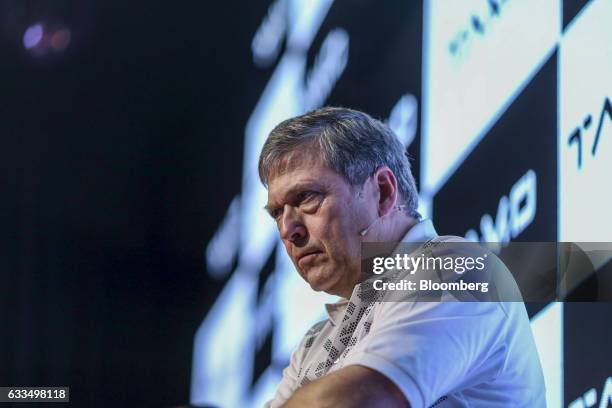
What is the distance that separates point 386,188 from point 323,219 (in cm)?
14

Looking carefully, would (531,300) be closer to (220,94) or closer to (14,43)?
(220,94)

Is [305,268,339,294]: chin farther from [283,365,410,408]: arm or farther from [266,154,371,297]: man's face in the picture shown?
[283,365,410,408]: arm

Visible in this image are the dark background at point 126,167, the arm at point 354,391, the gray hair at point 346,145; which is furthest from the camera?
the dark background at point 126,167

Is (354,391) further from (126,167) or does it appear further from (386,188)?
(126,167)

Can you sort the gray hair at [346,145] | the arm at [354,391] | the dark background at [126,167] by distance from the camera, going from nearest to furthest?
the arm at [354,391] < the gray hair at [346,145] < the dark background at [126,167]

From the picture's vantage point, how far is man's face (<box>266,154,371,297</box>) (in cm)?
140

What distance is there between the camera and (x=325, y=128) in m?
1.42

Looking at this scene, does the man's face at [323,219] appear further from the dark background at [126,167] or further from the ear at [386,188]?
the dark background at [126,167]

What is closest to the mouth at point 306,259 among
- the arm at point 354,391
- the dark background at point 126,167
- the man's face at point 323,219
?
the man's face at point 323,219

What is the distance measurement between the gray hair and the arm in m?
0.51

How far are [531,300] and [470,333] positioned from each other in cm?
98

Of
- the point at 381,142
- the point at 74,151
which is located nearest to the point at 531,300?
the point at 381,142

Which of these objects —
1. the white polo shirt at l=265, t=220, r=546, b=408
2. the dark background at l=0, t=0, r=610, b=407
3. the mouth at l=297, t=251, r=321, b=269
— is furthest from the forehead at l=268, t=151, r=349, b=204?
the dark background at l=0, t=0, r=610, b=407

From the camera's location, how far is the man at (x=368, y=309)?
0.98 meters
